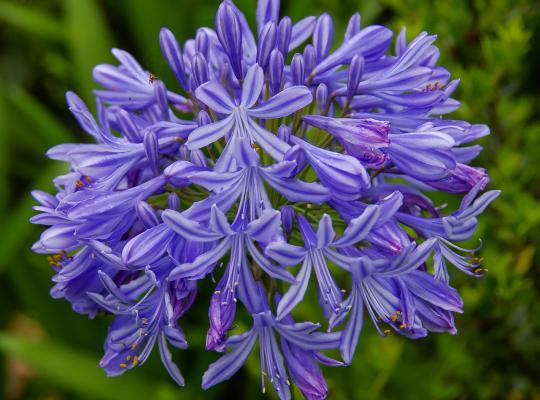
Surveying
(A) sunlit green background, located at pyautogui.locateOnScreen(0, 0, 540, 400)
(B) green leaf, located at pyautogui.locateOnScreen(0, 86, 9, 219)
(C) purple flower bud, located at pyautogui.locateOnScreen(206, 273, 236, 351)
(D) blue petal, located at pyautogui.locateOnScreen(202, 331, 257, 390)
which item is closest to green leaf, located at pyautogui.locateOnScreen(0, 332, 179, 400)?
(A) sunlit green background, located at pyautogui.locateOnScreen(0, 0, 540, 400)

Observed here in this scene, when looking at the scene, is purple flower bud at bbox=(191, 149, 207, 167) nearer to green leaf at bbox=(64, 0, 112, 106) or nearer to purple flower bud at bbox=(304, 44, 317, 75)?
purple flower bud at bbox=(304, 44, 317, 75)

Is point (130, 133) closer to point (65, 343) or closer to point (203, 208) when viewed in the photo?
point (203, 208)

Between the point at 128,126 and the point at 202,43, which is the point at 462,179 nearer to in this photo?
the point at 202,43

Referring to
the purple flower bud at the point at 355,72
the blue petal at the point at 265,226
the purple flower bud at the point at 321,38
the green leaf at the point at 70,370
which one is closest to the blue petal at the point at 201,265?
the blue petal at the point at 265,226

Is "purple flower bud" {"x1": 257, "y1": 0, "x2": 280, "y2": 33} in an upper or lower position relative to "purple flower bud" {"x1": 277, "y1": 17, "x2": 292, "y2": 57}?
upper

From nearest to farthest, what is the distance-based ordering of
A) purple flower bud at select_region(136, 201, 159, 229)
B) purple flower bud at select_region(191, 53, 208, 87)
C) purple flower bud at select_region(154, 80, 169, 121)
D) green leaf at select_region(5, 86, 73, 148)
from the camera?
→ purple flower bud at select_region(136, 201, 159, 229)
purple flower bud at select_region(191, 53, 208, 87)
purple flower bud at select_region(154, 80, 169, 121)
green leaf at select_region(5, 86, 73, 148)

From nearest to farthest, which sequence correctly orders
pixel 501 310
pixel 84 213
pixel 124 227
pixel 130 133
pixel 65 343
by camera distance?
pixel 84 213 → pixel 124 227 → pixel 130 133 → pixel 501 310 → pixel 65 343

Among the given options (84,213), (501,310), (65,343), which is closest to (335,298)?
(84,213)
